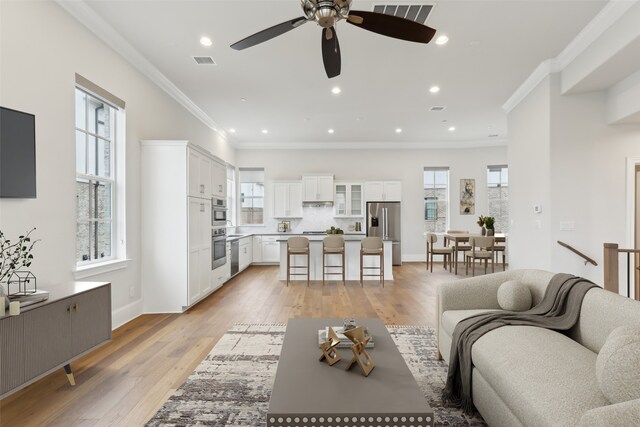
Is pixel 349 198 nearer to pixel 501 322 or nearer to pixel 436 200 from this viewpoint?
pixel 436 200

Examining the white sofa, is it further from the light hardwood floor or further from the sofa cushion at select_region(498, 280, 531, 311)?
the light hardwood floor

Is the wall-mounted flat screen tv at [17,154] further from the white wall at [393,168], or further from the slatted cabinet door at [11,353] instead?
the white wall at [393,168]

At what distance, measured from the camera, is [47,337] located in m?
2.31

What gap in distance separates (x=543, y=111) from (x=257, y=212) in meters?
6.75

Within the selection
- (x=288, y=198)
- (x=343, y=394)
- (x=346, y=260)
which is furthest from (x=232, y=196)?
(x=343, y=394)

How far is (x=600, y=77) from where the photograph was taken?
4.00 metres

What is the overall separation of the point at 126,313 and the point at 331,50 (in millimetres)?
3733

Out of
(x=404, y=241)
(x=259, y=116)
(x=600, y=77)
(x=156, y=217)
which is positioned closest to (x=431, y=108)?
(x=600, y=77)

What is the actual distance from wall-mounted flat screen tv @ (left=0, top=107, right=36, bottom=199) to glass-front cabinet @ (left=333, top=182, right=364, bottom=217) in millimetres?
6878

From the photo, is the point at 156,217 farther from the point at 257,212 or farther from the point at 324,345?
the point at 257,212

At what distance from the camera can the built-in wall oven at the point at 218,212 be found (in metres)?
5.58

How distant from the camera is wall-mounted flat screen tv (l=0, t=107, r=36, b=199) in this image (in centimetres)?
251

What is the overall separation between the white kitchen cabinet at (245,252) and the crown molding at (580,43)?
604 cm

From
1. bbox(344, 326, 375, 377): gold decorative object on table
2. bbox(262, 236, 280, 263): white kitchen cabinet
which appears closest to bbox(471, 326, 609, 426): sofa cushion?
bbox(344, 326, 375, 377): gold decorative object on table
